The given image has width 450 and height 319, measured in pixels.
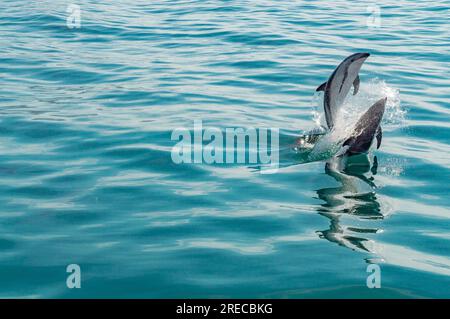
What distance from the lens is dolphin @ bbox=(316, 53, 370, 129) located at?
438 inches

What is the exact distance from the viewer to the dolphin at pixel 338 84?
1112cm

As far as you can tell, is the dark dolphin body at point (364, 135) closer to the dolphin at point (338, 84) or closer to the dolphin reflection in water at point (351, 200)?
the dolphin reflection in water at point (351, 200)

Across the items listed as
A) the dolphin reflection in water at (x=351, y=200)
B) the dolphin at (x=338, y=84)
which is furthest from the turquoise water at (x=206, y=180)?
the dolphin at (x=338, y=84)

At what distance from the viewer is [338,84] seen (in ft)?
36.8

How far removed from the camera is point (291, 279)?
7.08 metres

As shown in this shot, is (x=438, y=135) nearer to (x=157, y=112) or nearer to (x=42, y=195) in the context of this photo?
(x=157, y=112)

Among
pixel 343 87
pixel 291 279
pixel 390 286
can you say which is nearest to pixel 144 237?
pixel 291 279

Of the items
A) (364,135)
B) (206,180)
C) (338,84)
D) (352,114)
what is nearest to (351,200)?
(206,180)

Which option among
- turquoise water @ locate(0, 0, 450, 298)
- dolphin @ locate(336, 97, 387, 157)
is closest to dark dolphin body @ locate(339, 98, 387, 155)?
dolphin @ locate(336, 97, 387, 157)

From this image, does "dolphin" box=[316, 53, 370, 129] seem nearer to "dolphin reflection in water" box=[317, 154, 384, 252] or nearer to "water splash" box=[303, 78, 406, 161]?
"water splash" box=[303, 78, 406, 161]

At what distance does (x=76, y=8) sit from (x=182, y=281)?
21.1m

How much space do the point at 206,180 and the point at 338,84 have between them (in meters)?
2.71

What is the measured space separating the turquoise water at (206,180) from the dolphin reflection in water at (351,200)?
0.11ft

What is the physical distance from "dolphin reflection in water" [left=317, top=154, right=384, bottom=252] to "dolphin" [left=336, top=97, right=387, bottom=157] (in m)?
0.13
